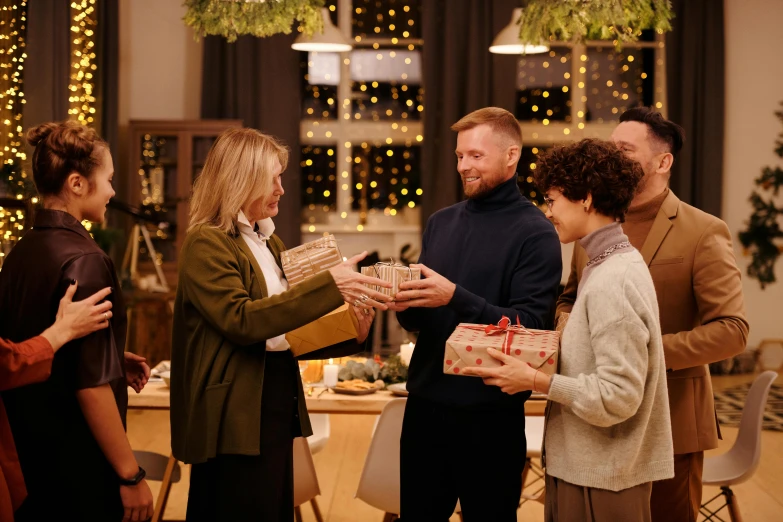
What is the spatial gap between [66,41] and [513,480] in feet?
17.8

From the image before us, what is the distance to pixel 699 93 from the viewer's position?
9266mm

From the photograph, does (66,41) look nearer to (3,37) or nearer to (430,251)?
(3,37)

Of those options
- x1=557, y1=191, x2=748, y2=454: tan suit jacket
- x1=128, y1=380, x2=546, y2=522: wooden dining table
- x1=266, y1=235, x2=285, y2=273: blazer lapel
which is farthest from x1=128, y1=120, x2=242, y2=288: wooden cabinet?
x1=557, y1=191, x2=748, y2=454: tan suit jacket

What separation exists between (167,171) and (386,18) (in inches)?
117

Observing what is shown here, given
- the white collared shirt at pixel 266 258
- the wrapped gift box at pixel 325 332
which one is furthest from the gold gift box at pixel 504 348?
the white collared shirt at pixel 266 258

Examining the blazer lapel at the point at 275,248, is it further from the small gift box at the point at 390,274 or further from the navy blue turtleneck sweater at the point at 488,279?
the navy blue turtleneck sweater at the point at 488,279

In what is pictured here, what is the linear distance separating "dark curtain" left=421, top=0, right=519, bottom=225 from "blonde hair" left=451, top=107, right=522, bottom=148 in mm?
6082

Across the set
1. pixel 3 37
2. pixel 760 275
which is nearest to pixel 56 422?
pixel 3 37

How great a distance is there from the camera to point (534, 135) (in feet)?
31.3

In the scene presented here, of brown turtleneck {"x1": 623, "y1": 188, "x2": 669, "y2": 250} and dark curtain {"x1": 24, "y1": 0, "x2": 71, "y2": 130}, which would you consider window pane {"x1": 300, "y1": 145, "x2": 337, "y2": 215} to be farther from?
brown turtleneck {"x1": 623, "y1": 188, "x2": 669, "y2": 250}

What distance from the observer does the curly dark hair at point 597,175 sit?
2.17 meters

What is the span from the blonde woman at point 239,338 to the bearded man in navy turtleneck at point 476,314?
275 millimetres

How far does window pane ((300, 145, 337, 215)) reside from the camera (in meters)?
9.46

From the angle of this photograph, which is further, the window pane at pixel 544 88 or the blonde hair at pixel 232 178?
the window pane at pixel 544 88
